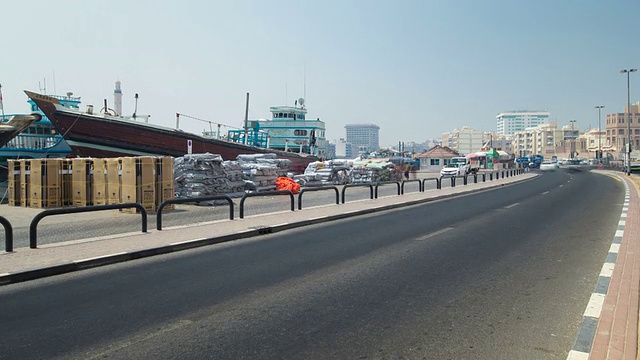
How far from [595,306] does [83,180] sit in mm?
17175

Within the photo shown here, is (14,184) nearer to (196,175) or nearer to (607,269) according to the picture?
(196,175)

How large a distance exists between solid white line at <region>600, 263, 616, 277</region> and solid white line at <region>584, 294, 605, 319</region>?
1.30 meters

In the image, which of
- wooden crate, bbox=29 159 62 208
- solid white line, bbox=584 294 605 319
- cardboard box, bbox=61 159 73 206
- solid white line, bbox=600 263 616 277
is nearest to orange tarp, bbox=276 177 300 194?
cardboard box, bbox=61 159 73 206

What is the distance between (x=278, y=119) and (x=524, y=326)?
158 ft

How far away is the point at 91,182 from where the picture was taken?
687 inches

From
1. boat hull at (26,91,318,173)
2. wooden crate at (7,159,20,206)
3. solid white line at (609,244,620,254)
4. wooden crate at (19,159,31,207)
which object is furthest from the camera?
boat hull at (26,91,318,173)

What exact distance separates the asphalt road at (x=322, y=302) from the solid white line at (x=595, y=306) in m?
0.14

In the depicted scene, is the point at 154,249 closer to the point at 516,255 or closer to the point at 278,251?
the point at 278,251

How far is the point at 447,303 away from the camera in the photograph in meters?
5.52

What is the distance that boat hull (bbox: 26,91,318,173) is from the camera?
26.3 meters

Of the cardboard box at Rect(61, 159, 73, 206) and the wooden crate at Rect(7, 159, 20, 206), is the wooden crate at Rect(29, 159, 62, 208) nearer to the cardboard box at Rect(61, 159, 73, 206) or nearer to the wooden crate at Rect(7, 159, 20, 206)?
the cardboard box at Rect(61, 159, 73, 206)

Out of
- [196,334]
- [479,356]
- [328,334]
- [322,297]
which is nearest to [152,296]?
[196,334]

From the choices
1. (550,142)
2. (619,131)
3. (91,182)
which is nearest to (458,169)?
(91,182)

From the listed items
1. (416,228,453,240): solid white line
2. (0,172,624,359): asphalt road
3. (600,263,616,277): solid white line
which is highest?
(416,228,453,240): solid white line
